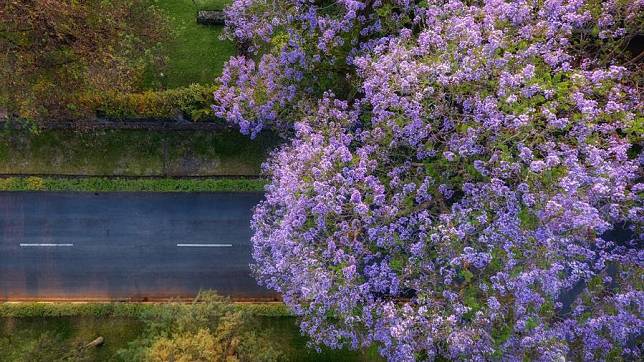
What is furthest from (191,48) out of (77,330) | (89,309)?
(77,330)

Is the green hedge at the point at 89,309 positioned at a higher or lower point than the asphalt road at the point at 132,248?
lower

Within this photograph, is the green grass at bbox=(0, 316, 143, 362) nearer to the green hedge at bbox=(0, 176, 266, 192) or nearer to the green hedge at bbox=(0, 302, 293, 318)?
the green hedge at bbox=(0, 302, 293, 318)

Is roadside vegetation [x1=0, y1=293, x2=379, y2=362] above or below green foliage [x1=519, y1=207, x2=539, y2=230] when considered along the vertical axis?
below

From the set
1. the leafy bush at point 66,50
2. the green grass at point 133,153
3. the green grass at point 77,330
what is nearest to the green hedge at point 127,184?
the green grass at point 133,153

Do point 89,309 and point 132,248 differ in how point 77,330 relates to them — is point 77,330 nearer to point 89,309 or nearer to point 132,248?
point 89,309

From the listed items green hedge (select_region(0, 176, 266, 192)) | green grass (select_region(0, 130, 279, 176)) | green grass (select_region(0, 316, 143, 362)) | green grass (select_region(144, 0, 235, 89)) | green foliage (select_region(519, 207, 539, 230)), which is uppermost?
green grass (select_region(144, 0, 235, 89))

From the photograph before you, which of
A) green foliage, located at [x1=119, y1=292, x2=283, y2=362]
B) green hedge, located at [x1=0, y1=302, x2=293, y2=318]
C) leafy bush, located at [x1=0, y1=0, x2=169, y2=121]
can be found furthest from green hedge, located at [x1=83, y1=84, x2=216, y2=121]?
green hedge, located at [x1=0, y1=302, x2=293, y2=318]

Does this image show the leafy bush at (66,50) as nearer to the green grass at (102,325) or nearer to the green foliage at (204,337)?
the green grass at (102,325)

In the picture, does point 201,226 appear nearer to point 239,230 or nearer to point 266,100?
point 239,230
